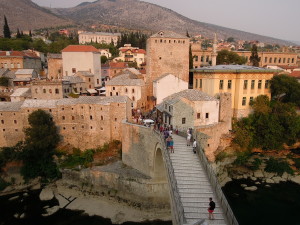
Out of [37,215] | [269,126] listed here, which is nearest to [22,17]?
[37,215]

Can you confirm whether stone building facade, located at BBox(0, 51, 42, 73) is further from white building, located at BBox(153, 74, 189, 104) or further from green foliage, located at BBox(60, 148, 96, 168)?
white building, located at BBox(153, 74, 189, 104)

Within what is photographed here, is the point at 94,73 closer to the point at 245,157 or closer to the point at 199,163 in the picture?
the point at 245,157

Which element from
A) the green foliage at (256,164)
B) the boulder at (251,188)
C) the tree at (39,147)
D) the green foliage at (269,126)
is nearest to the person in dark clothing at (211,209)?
the boulder at (251,188)

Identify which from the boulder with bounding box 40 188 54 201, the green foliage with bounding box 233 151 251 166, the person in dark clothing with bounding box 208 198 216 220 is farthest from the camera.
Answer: the green foliage with bounding box 233 151 251 166

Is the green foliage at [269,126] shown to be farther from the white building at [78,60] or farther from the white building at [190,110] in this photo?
the white building at [78,60]

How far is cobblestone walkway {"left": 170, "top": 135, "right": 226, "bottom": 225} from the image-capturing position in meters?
11.6

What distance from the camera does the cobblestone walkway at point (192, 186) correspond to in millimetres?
11609

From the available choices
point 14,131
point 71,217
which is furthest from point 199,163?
point 14,131

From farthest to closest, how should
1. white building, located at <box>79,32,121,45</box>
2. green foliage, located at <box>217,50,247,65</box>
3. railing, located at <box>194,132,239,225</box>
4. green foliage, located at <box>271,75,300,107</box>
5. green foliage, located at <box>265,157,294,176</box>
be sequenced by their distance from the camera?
white building, located at <box>79,32,121,45</box> → green foliage, located at <box>217,50,247,65</box> → green foliage, located at <box>271,75,300,107</box> → green foliage, located at <box>265,157,294,176</box> → railing, located at <box>194,132,239,225</box>

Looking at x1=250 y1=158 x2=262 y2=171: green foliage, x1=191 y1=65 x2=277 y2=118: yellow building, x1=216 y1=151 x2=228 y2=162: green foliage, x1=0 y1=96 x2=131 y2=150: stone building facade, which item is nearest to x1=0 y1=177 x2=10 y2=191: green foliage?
x1=0 y1=96 x2=131 y2=150: stone building facade

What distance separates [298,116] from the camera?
3033 cm

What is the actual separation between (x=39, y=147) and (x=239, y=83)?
80.0 ft

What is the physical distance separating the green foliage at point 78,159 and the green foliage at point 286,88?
23.6 m

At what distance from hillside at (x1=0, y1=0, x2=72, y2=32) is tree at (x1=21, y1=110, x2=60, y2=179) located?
437 ft
